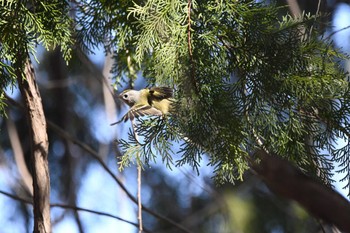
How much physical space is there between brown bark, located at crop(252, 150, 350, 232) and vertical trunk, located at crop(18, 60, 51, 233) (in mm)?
771

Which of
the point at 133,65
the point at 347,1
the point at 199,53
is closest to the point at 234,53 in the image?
the point at 199,53

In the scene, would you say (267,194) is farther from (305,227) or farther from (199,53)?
(199,53)

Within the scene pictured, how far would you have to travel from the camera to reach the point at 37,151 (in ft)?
4.53

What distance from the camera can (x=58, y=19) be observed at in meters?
1.43

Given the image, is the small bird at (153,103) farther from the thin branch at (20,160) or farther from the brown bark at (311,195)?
the thin branch at (20,160)

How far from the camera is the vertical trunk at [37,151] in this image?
4.42 ft

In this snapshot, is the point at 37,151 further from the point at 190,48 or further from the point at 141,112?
the point at 190,48

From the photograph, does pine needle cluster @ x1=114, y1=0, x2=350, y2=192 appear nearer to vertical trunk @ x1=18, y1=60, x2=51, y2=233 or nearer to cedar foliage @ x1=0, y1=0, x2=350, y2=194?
cedar foliage @ x1=0, y1=0, x2=350, y2=194

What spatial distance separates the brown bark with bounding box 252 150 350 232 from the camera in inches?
25.4

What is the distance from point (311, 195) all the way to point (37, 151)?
2.76 feet

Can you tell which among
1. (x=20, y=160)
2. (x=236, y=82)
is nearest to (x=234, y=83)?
(x=236, y=82)

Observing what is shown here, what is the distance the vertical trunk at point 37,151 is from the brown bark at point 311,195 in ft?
2.53

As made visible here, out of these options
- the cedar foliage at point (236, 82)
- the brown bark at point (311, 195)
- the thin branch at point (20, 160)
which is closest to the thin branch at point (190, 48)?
the cedar foliage at point (236, 82)

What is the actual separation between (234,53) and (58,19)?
40cm
